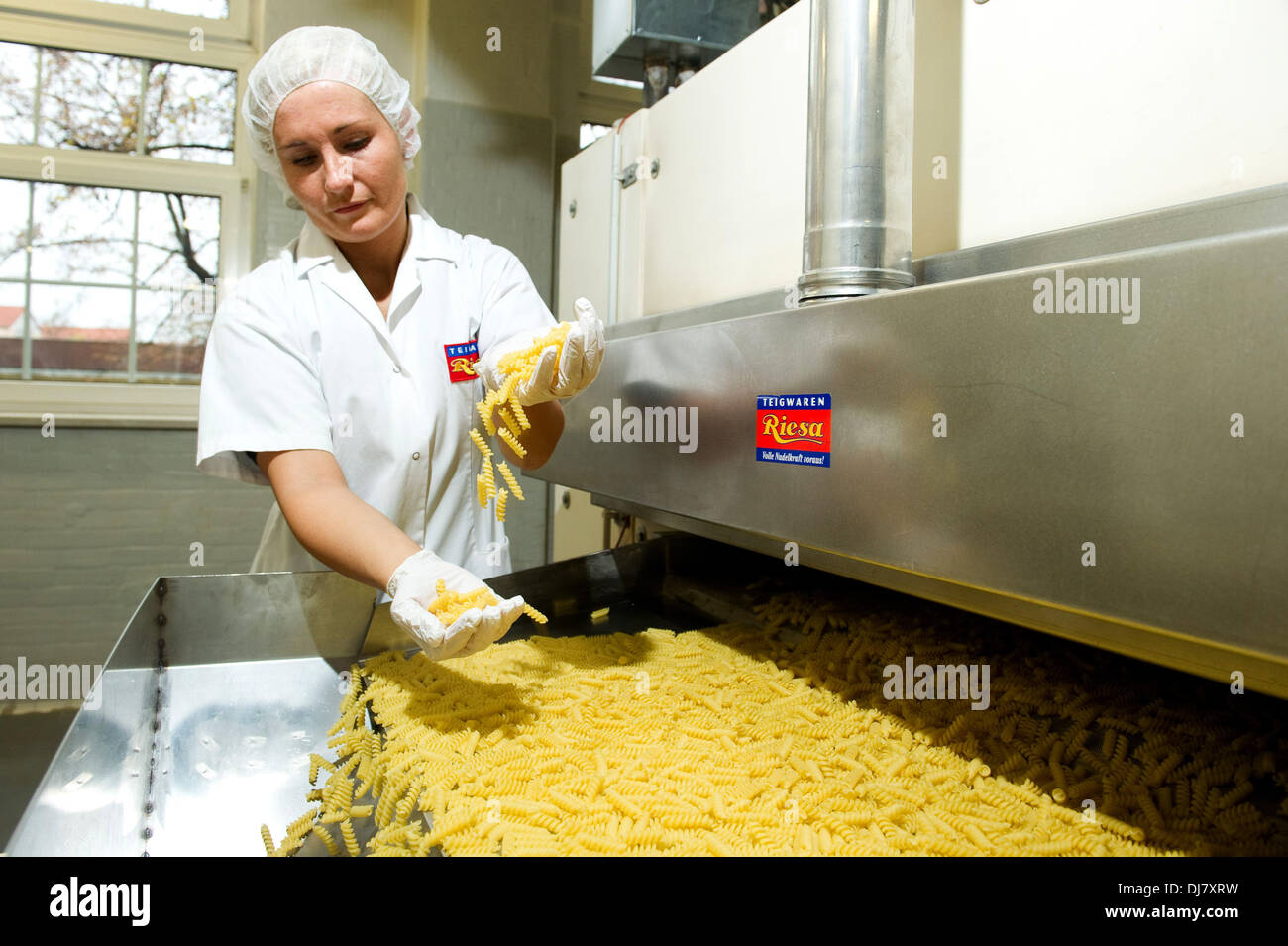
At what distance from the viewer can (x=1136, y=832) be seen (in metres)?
0.76

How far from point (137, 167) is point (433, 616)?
9.90 feet

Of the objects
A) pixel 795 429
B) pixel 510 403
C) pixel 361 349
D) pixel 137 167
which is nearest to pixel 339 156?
pixel 361 349

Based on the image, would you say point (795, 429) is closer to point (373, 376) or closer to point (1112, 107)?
point (1112, 107)

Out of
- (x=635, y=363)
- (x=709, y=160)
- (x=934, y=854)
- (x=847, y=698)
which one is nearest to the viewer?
(x=934, y=854)

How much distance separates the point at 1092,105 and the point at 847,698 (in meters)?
0.76

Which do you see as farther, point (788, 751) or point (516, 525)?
point (516, 525)

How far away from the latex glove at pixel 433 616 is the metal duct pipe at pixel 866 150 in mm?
543

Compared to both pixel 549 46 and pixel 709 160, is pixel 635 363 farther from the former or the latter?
pixel 549 46

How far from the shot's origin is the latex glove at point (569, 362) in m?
1.10

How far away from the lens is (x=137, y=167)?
3135mm

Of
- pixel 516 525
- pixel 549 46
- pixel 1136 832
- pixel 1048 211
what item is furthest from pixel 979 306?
pixel 549 46

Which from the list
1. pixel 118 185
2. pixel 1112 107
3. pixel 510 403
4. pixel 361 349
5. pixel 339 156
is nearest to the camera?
pixel 1112 107

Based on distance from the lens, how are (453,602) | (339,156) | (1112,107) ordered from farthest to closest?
(339,156)
(453,602)
(1112,107)
